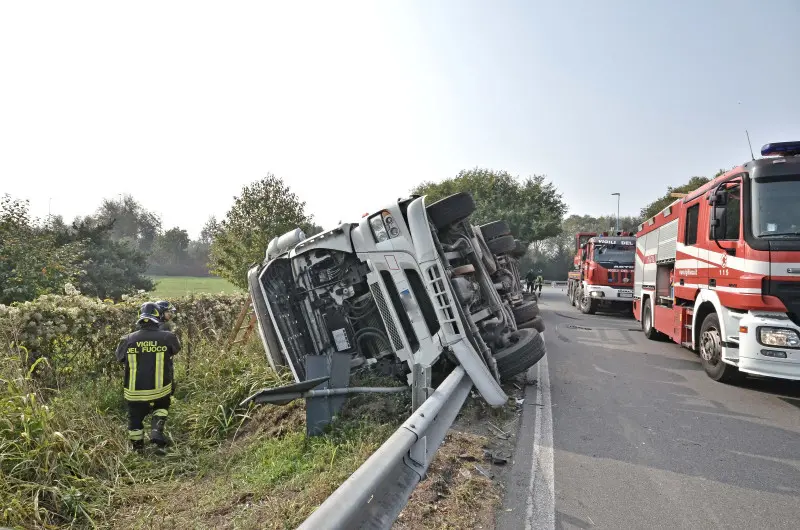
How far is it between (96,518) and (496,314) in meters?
4.06

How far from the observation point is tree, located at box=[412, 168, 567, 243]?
93.5ft

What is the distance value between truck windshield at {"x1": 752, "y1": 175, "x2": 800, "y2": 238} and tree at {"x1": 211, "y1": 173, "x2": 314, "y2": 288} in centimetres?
1162

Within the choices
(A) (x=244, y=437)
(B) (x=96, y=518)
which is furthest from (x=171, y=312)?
(B) (x=96, y=518)

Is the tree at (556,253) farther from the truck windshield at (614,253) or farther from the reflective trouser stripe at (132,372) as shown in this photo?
the reflective trouser stripe at (132,372)

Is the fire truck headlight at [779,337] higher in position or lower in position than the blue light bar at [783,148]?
lower

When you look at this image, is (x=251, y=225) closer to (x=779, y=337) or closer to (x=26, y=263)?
(x=26, y=263)

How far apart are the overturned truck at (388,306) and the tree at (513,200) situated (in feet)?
75.0

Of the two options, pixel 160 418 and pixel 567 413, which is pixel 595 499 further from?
pixel 160 418

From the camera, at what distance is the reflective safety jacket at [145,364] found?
4.14 m

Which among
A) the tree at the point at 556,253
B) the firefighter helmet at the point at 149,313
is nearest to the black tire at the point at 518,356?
the firefighter helmet at the point at 149,313

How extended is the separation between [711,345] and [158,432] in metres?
6.55

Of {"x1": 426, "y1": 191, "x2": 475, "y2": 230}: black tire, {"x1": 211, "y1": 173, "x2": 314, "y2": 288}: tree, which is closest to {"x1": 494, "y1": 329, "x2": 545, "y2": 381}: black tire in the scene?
{"x1": 426, "y1": 191, "x2": 475, "y2": 230}: black tire

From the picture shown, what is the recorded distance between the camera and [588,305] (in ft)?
52.2

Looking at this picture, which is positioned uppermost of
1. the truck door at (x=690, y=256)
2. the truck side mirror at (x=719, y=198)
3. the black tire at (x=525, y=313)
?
Result: the truck side mirror at (x=719, y=198)
